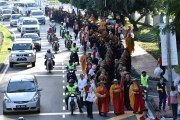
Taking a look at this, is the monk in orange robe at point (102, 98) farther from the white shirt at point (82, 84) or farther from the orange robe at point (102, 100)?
the white shirt at point (82, 84)

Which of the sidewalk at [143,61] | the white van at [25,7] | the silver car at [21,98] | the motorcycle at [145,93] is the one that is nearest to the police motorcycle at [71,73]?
the sidewalk at [143,61]

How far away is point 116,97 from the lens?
83.1ft

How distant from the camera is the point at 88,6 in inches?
2346

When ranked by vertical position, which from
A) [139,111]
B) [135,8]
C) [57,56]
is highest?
[135,8]

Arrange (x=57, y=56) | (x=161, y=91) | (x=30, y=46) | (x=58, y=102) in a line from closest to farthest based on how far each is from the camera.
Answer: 1. (x=161, y=91)
2. (x=58, y=102)
3. (x=30, y=46)
4. (x=57, y=56)

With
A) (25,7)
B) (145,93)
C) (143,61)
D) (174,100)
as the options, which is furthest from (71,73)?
(25,7)

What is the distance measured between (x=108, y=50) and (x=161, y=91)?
7.32 m

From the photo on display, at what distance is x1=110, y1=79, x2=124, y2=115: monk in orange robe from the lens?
25156 mm

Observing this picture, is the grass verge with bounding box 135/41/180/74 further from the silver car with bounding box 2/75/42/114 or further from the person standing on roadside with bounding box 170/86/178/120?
the person standing on roadside with bounding box 170/86/178/120

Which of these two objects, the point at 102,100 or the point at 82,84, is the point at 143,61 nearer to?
the point at 82,84

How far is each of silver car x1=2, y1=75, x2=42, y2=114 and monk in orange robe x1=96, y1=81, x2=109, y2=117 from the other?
2557 mm

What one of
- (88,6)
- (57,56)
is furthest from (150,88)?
(88,6)

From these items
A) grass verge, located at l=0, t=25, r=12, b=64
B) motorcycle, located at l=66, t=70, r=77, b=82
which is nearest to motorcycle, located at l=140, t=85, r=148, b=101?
motorcycle, located at l=66, t=70, r=77, b=82

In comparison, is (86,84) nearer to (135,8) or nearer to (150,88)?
(150,88)
